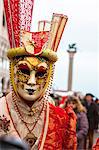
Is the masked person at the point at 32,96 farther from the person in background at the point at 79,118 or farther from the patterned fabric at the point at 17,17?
the person in background at the point at 79,118

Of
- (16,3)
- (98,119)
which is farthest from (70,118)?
(98,119)

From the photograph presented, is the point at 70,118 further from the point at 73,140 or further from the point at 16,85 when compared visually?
the point at 16,85

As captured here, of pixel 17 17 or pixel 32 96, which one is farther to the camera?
pixel 17 17

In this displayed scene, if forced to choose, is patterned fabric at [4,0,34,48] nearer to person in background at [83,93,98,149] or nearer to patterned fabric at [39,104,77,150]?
patterned fabric at [39,104,77,150]

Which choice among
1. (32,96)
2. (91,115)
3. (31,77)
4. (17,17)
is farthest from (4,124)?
(91,115)

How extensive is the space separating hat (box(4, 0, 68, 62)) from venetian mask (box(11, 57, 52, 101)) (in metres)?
0.07

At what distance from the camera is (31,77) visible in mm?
3023

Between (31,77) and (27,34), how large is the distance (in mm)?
394

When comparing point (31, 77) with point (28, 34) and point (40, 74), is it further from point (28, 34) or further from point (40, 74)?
point (28, 34)

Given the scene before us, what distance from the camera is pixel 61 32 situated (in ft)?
11.2

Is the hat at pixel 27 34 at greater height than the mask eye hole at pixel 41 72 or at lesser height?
greater

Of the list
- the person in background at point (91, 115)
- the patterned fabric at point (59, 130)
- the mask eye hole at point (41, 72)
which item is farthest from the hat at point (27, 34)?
the person in background at point (91, 115)

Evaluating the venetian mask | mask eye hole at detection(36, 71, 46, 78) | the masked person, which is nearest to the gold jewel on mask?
the masked person

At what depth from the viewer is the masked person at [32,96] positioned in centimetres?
307
